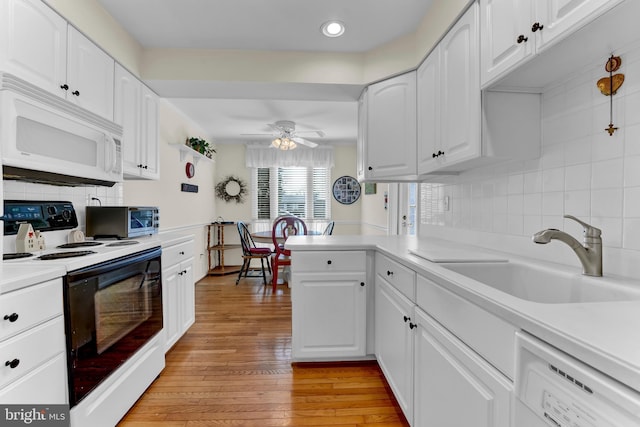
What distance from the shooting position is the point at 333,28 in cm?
207

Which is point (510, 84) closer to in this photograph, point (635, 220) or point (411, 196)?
point (635, 220)

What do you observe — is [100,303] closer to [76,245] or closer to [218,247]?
[76,245]

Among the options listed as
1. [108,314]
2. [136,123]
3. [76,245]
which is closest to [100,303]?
[108,314]

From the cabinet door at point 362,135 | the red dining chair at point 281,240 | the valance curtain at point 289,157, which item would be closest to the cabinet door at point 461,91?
the cabinet door at point 362,135

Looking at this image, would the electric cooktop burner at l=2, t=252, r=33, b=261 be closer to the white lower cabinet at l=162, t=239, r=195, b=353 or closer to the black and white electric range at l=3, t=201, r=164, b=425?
the black and white electric range at l=3, t=201, r=164, b=425

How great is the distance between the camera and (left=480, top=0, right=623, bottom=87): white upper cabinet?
884 mm

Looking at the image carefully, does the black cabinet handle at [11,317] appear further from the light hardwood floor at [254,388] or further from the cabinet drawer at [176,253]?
the cabinet drawer at [176,253]

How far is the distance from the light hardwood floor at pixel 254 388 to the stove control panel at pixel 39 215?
3.68 ft

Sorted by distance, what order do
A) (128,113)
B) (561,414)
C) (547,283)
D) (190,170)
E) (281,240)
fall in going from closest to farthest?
(561,414), (547,283), (128,113), (281,240), (190,170)

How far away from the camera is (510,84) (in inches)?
52.5

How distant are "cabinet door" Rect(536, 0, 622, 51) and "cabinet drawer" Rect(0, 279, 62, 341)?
1.92 metres

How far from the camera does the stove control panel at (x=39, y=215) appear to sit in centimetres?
152

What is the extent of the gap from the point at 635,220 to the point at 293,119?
380 cm

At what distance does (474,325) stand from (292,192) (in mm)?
4984
